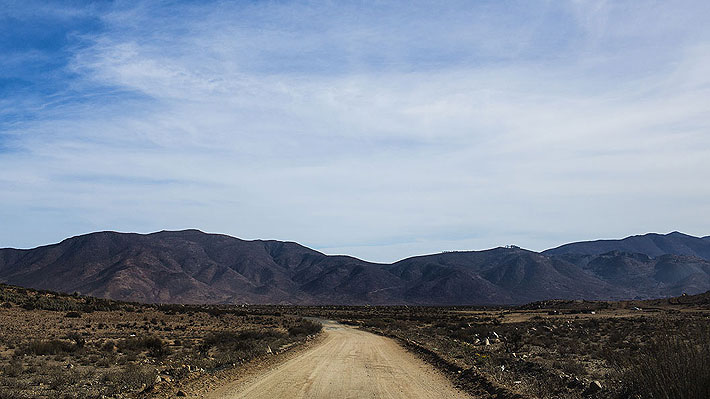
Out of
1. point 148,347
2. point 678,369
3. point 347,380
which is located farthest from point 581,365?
point 148,347

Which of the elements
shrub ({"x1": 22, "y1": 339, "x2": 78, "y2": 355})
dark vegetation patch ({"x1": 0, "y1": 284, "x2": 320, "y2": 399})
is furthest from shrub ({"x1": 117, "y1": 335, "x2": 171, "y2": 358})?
shrub ({"x1": 22, "y1": 339, "x2": 78, "y2": 355})

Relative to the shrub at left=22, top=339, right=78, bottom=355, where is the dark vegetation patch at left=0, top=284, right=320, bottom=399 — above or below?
below

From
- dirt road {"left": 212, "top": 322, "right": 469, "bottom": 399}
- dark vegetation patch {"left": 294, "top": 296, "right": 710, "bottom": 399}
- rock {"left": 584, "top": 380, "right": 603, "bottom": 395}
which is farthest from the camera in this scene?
dirt road {"left": 212, "top": 322, "right": 469, "bottom": 399}

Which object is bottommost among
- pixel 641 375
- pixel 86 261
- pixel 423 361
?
pixel 423 361

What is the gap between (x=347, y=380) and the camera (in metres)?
15.6

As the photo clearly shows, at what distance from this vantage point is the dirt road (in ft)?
43.8

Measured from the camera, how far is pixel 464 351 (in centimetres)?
2486

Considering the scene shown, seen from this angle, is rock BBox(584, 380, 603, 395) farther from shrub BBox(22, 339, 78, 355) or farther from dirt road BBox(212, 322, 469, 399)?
shrub BBox(22, 339, 78, 355)

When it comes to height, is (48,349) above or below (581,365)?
above

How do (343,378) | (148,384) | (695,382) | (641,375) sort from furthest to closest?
(343,378) → (148,384) → (641,375) → (695,382)

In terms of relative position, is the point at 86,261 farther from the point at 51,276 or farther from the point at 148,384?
the point at 148,384

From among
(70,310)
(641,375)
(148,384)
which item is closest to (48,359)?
(148,384)

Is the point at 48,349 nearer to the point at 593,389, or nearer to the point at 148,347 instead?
the point at 148,347

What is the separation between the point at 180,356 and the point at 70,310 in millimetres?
30312
